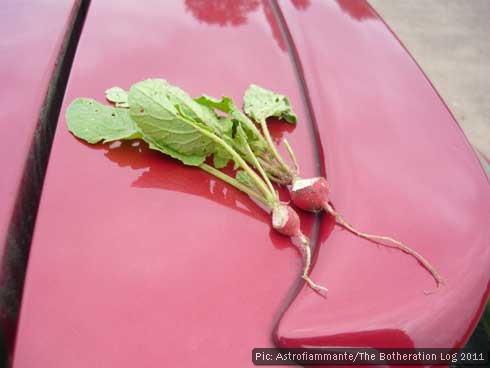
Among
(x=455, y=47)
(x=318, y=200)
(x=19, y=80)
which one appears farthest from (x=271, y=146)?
(x=455, y=47)

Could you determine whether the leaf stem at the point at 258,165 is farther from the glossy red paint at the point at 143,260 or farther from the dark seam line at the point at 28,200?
the dark seam line at the point at 28,200

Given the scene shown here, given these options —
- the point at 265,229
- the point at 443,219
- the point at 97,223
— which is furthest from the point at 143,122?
the point at 443,219

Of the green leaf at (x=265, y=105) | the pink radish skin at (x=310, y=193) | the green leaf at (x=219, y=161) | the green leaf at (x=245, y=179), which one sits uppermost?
the green leaf at (x=265, y=105)

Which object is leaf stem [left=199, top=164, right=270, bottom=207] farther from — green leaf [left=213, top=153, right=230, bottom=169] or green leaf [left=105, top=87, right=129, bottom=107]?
green leaf [left=105, top=87, right=129, bottom=107]

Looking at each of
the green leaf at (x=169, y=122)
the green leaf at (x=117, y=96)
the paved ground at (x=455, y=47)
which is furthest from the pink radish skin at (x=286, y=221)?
the paved ground at (x=455, y=47)

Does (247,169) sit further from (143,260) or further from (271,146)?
(143,260)

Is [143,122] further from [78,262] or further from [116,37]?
[116,37]
